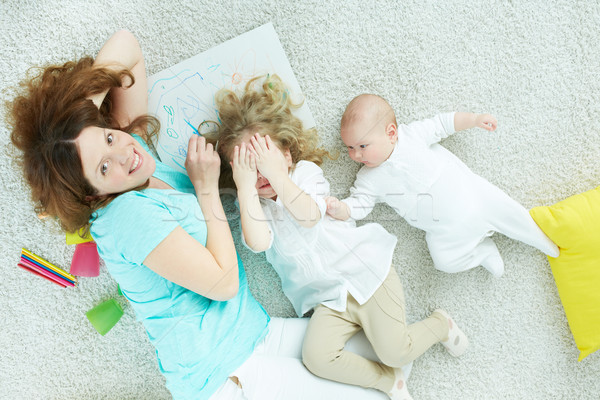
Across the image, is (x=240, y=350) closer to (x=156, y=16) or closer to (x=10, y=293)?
(x=10, y=293)

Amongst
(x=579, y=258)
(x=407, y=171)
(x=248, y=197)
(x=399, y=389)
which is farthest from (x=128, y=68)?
(x=579, y=258)

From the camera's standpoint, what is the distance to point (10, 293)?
1083 millimetres

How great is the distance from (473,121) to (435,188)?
19cm

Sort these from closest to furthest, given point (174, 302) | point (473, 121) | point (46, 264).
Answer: point (174, 302), point (473, 121), point (46, 264)

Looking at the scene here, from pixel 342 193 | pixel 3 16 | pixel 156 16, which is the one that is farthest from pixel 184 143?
pixel 3 16

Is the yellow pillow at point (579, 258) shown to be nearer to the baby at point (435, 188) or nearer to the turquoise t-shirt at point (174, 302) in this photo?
the baby at point (435, 188)

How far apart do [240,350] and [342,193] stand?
47 centimetres

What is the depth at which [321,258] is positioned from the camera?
3.18 ft

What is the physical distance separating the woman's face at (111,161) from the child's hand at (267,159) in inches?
8.7

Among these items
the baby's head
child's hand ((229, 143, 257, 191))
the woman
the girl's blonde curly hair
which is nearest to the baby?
the baby's head

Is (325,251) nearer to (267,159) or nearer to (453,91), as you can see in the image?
(267,159)

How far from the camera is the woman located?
730 millimetres

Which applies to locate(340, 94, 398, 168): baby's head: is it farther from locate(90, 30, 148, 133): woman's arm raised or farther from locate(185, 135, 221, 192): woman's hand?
locate(90, 30, 148, 133): woman's arm raised

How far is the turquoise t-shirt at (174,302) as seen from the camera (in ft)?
2.44
